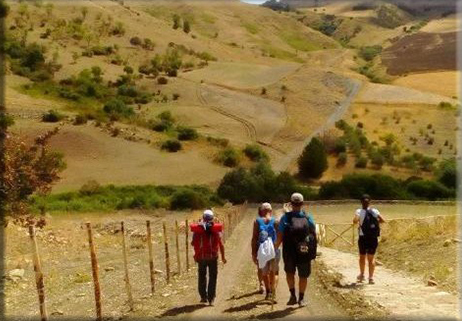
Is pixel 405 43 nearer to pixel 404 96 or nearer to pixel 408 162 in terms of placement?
pixel 404 96

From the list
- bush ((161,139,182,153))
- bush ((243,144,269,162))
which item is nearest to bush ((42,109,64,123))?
bush ((161,139,182,153))

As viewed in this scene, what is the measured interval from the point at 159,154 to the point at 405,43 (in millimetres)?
117243

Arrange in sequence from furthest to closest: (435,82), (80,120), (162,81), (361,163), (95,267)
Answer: (435,82) → (162,81) → (80,120) → (361,163) → (95,267)

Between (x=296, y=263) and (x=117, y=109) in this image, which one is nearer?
(x=296, y=263)

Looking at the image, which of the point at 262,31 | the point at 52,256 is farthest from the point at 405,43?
the point at 52,256

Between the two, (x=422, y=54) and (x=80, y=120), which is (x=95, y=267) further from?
(x=422, y=54)

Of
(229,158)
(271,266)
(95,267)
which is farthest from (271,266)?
(229,158)

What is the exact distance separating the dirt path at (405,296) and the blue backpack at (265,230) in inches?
86.6

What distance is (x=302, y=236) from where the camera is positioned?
11.4 meters

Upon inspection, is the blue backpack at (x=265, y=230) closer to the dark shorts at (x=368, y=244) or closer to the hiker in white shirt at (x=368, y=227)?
the hiker in white shirt at (x=368, y=227)

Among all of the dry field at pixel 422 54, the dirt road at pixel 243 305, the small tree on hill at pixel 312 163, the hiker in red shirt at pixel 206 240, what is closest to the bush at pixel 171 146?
the small tree on hill at pixel 312 163

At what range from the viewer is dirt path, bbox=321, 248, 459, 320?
444 inches

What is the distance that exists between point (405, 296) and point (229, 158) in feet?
185

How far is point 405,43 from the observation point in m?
170
